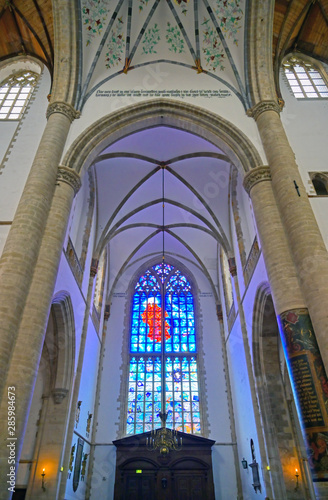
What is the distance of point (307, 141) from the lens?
10336mm

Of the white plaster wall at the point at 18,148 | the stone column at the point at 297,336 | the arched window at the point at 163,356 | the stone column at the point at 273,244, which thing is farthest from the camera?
the arched window at the point at 163,356

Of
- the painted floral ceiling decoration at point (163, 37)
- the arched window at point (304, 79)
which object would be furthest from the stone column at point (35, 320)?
the arched window at point (304, 79)

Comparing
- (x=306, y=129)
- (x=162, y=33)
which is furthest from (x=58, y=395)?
(x=162, y=33)

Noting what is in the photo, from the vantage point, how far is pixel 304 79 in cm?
1291

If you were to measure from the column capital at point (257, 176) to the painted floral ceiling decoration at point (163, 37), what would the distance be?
3259 millimetres

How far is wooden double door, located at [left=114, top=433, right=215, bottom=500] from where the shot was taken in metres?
13.4

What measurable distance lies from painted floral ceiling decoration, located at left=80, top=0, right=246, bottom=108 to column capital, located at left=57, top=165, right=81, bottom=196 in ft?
10.5

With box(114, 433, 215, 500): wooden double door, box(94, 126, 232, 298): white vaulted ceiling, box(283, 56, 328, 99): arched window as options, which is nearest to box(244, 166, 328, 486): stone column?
box(94, 126, 232, 298): white vaulted ceiling

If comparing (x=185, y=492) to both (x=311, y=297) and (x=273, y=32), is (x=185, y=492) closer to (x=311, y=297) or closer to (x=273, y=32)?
(x=311, y=297)

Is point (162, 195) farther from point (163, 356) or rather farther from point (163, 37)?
point (163, 356)

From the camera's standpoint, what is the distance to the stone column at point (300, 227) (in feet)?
21.5

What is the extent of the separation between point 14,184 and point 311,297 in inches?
303

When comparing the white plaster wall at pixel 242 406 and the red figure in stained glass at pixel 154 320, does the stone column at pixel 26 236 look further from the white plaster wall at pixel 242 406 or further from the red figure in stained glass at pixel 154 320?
the red figure in stained glass at pixel 154 320

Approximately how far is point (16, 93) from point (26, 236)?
8045 mm
